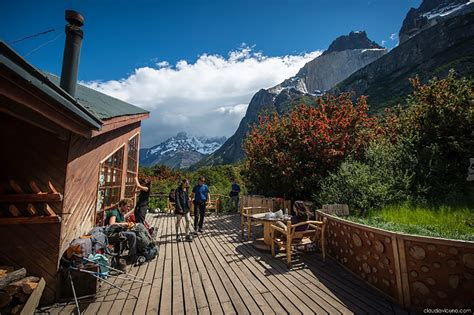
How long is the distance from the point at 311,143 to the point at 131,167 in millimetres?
6530

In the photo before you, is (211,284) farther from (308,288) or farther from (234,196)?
(234,196)

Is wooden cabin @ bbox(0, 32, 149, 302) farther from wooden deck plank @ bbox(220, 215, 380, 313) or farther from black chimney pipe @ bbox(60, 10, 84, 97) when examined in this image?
wooden deck plank @ bbox(220, 215, 380, 313)

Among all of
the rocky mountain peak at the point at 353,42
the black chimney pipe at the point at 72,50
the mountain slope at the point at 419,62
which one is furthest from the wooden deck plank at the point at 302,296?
the rocky mountain peak at the point at 353,42

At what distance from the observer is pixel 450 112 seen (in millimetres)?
6672

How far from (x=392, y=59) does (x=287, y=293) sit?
88593 mm

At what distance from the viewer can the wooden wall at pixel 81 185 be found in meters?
3.30

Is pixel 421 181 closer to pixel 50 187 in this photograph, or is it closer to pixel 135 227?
pixel 135 227

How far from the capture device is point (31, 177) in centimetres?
312

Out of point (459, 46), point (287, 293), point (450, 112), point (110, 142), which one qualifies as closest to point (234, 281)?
point (287, 293)

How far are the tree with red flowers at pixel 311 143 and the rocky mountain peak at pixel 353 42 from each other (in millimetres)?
158768

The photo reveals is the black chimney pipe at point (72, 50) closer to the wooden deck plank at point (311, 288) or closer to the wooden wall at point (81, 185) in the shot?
the wooden wall at point (81, 185)

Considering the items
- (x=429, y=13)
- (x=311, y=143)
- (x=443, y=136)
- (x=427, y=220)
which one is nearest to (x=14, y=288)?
(x=427, y=220)

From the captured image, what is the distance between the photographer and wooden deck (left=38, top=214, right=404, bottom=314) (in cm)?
289

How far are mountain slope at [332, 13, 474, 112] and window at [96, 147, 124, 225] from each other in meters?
54.2
